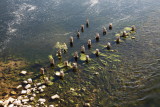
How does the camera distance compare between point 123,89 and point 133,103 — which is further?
point 123,89

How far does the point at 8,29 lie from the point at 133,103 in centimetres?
3500

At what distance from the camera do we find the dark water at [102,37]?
82.5 ft

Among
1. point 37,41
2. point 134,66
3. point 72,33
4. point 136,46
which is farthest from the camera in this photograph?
point 72,33

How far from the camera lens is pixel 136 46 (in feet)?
116

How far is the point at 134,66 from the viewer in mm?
29750

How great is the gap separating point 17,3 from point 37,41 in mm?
24691

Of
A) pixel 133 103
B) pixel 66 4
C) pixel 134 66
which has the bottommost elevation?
pixel 133 103

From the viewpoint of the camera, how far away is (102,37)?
39750 millimetres

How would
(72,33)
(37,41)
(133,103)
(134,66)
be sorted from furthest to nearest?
(72,33), (37,41), (134,66), (133,103)

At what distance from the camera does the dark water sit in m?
25.1

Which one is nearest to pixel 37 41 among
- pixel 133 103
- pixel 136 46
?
pixel 136 46

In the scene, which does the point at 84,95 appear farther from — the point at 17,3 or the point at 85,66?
the point at 17,3

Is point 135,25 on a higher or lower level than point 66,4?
lower

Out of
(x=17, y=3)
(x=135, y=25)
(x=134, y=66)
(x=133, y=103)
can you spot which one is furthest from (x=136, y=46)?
(x=17, y=3)
